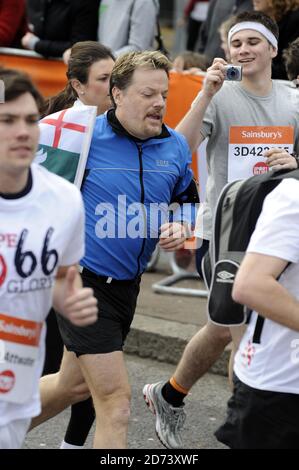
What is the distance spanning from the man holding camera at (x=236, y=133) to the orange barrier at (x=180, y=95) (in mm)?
2252

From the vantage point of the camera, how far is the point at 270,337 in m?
3.80

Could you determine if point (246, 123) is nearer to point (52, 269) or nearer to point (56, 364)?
point (56, 364)

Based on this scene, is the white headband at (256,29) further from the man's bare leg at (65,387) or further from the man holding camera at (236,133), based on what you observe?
the man's bare leg at (65,387)

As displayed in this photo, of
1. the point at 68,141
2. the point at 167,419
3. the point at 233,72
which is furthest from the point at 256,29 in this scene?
the point at 167,419

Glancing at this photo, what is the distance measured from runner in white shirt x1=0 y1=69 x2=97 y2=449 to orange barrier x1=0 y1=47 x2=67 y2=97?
5.31m

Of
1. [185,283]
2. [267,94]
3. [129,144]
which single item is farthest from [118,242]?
[185,283]

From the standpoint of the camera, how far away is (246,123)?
575cm

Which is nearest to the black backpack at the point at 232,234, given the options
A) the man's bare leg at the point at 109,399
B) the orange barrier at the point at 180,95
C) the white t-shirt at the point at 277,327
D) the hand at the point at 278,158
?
the white t-shirt at the point at 277,327

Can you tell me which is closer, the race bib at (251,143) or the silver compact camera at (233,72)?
the silver compact camera at (233,72)

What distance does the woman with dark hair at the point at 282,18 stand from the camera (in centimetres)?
740

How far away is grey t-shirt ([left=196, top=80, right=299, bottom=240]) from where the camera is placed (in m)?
5.76

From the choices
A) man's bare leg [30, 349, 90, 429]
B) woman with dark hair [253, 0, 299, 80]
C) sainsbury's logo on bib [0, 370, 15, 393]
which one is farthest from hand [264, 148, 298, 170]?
woman with dark hair [253, 0, 299, 80]

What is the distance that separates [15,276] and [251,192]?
2.83 ft

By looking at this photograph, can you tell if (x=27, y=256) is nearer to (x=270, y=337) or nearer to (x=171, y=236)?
(x=270, y=337)
